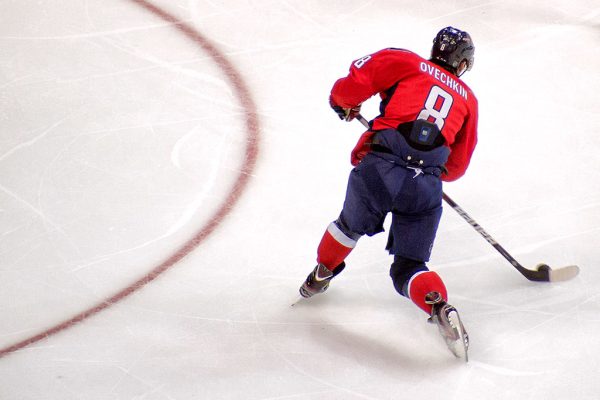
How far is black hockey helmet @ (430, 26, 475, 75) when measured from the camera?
3.03m

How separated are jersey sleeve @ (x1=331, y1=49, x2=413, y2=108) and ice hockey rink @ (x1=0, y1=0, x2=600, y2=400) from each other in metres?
0.74

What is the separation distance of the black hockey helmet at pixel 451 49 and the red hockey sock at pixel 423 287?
2.28 ft

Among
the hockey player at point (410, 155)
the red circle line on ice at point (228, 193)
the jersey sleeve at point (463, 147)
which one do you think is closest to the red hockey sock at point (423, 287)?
the hockey player at point (410, 155)

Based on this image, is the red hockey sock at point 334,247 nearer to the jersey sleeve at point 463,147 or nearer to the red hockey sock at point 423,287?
the red hockey sock at point 423,287

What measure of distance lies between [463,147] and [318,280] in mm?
659

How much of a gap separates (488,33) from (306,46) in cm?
99

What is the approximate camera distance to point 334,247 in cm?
305

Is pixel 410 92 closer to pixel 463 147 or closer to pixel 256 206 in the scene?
pixel 463 147

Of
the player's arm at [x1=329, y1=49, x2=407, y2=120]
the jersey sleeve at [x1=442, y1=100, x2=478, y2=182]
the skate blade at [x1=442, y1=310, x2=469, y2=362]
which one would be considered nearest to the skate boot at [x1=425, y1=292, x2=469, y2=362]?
the skate blade at [x1=442, y1=310, x2=469, y2=362]

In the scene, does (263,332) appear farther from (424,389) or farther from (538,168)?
(538,168)

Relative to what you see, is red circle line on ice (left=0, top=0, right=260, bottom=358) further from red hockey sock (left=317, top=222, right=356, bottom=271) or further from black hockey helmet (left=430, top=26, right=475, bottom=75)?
black hockey helmet (left=430, top=26, right=475, bottom=75)

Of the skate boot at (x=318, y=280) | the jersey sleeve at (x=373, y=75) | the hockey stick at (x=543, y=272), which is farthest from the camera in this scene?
the hockey stick at (x=543, y=272)

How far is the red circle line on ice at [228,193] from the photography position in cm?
312

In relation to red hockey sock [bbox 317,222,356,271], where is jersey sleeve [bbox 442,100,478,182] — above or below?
above
